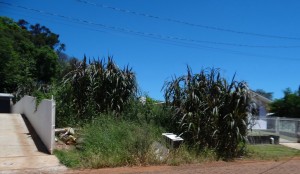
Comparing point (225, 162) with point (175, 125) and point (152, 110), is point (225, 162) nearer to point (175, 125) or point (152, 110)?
point (175, 125)

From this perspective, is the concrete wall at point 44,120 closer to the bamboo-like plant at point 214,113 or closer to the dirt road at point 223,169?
the dirt road at point 223,169

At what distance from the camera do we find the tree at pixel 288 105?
3034 cm

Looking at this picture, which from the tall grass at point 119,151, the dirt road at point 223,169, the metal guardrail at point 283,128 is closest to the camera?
the dirt road at point 223,169

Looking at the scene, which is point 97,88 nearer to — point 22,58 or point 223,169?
point 223,169

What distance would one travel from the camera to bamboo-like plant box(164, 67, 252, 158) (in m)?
13.8

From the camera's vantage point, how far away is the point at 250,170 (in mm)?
11359

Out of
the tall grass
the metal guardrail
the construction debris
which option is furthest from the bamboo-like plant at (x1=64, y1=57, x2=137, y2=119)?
the metal guardrail

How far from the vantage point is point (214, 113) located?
1373cm

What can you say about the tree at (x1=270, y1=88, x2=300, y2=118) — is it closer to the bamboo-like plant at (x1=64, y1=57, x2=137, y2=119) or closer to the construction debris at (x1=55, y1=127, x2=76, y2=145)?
the bamboo-like plant at (x1=64, y1=57, x2=137, y2=119)

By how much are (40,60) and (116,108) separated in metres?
27.5

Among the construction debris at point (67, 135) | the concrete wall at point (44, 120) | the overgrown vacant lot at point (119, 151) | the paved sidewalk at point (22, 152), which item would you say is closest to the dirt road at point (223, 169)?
the overgrown vacant lot at point (119, 151)

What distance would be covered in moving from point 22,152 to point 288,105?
23.8 m

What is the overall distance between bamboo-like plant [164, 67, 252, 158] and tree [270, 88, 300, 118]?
57.6ft

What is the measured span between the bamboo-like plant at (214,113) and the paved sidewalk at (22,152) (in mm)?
4686
